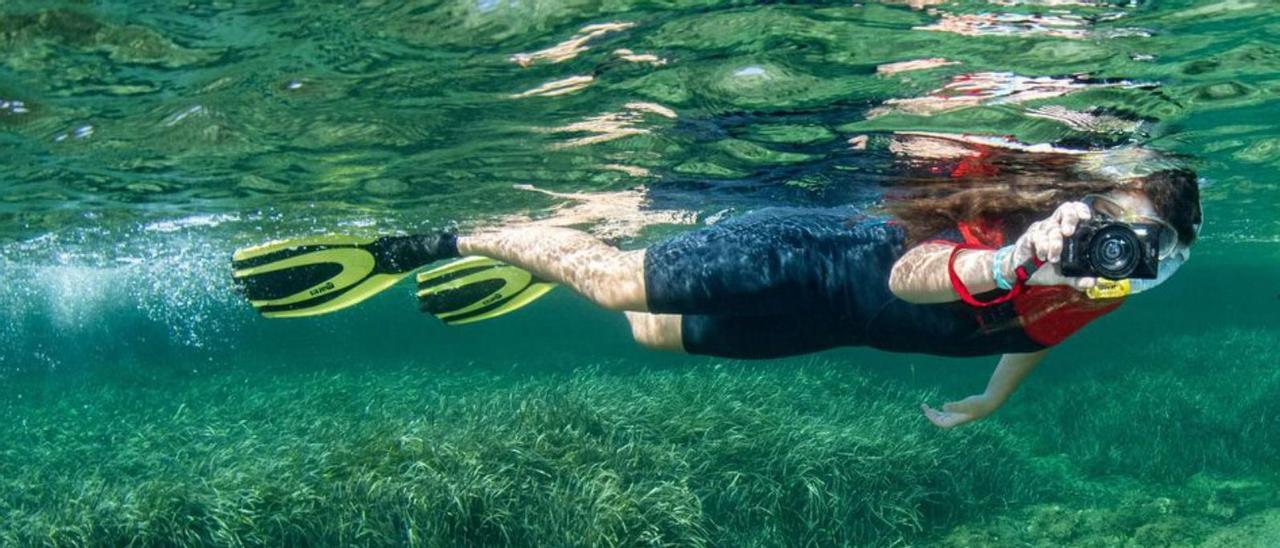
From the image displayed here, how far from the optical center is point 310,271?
8.44 meters

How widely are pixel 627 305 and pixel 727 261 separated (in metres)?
0.97

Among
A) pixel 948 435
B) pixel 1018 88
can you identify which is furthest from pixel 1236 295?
pixel 1018 88

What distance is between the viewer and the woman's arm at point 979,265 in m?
3.38

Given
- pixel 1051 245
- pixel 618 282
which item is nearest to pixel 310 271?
pixel 618 282

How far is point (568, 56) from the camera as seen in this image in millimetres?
7328

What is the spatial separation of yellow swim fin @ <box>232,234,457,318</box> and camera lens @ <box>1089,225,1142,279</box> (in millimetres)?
6714

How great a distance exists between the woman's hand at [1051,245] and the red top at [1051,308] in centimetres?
40

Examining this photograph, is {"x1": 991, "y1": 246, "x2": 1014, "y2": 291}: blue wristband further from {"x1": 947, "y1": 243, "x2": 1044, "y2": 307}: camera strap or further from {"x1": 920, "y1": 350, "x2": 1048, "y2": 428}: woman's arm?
{"x1": 920, "y1": 350, "x2": 1048, "y2": 428}: woman's arm

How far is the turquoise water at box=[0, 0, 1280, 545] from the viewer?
6.76m

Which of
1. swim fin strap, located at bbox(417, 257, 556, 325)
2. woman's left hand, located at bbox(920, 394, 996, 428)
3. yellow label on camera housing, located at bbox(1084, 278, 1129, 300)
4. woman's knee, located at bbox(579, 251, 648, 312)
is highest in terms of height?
yellow label on camera housing, located at bbox(1084, 278, 1129, 300)

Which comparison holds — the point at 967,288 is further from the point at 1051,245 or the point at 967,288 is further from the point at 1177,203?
the point at 1177,203

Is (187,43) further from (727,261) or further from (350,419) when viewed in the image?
(350,419)

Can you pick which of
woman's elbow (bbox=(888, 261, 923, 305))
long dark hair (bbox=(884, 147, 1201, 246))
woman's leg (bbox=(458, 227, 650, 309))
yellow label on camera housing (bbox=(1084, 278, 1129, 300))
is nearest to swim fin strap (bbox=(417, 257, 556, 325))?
woman's leg (bbox=(458, 227, 650, 309))

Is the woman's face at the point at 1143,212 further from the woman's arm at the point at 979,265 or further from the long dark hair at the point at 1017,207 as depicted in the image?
the woman's arm at the point at 979,265
